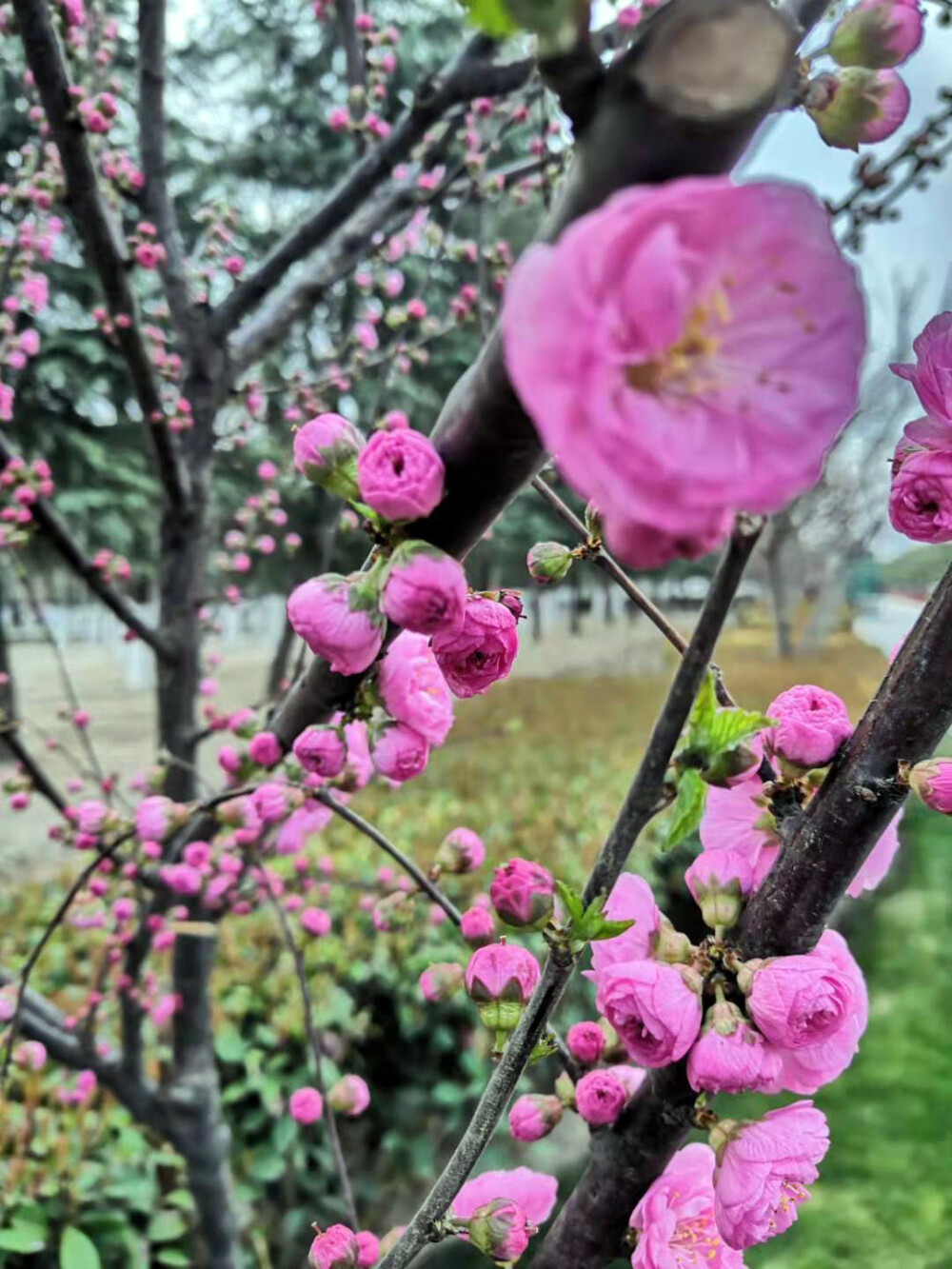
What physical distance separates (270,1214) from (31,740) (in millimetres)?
4333

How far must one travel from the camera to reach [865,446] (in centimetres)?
721

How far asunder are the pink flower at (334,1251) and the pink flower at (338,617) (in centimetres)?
32

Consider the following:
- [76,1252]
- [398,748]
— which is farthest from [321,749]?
[76,1252]

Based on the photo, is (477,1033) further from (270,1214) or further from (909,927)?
(909,927)

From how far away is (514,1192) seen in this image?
1.66ft

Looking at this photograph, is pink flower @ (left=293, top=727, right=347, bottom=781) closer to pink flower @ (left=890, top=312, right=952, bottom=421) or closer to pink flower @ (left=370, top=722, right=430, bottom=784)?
pink flower @ (left=370, top=722, right=430, bottom=784)

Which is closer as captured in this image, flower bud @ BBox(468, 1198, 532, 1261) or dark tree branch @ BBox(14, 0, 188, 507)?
flower bud @ BBox(468, 1198, 532, 1261)

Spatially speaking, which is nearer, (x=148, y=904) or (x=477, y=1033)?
(x=148, y=904)

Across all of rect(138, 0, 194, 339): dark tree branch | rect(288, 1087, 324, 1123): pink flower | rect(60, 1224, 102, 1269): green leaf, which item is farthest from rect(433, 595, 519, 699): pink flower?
rect(60, 1224, 102, 1269): green leaf

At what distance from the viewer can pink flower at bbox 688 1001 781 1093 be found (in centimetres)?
38

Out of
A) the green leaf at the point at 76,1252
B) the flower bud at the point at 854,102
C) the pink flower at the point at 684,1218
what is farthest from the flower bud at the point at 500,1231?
the green leaf at the point at 76,1252

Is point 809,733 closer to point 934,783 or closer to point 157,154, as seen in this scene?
point 934,783

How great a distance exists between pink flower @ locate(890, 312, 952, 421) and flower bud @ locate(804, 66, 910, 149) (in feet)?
0.24

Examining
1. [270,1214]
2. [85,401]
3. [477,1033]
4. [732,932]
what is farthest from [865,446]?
[732,932]
